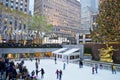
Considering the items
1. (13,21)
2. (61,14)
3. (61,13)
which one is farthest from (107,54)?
(61,13)

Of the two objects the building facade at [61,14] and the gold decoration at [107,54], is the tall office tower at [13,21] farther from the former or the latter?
the gold decoration at [107,54]

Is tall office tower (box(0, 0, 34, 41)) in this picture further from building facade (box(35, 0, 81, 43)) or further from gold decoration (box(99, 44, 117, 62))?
gold decoration (box(99, 44, 117, 62))

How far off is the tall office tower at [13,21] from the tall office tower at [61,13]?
19.9 metres

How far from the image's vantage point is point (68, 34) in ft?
445

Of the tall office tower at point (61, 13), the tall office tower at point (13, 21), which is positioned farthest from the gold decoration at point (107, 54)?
the tall office tower at point (61, 13)

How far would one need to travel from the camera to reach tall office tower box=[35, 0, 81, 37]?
116 m

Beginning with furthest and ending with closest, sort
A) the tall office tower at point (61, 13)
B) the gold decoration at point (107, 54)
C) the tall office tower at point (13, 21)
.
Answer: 1. the tall office tower at point (61, 13)
2. the tall office tower at point (13, 21)
3. the gold decoration at point (107, 54)

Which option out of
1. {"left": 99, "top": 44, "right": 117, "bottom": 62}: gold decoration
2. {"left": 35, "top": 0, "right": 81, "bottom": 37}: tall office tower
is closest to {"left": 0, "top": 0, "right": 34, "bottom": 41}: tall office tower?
{"left": 35, "top": 0, "right": 81, "bottom": 37}: tall office tower

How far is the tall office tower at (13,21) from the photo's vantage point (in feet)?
228

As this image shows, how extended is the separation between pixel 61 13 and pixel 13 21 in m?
58.0

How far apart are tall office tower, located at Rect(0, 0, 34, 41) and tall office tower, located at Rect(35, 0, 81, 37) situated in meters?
19.9

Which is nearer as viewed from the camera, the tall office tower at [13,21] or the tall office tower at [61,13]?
the tall office tower at [13,21]

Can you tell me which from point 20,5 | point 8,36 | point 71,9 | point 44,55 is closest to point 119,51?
point 44,55

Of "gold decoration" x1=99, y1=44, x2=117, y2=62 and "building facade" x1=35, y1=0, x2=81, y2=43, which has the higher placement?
"building facade" x1=35, y1=0, x2=81, y2=43
